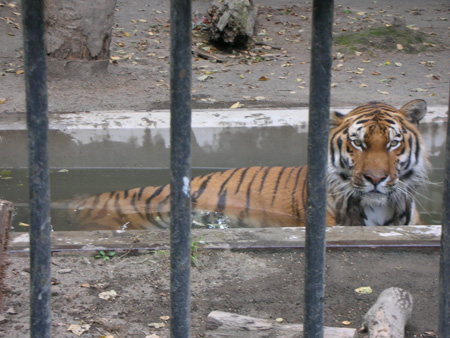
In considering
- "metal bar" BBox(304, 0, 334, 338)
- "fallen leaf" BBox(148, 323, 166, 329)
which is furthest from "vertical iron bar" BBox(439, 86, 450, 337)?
"fallen leaf" BBox(148, 323, 166, 329)

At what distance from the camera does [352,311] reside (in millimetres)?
2801

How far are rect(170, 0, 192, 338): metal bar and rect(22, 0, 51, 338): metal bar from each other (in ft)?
0.90

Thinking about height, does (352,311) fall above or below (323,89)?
below

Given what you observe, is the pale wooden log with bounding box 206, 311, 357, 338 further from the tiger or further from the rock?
the rock

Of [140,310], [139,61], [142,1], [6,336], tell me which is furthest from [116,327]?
[142,1]

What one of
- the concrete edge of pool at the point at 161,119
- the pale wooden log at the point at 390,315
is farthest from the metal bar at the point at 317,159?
the concrete edge of pool at the point at 161,119

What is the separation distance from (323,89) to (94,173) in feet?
16.6

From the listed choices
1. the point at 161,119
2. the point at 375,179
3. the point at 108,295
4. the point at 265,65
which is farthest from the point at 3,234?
the point at 265,65

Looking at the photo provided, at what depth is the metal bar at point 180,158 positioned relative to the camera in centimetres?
116

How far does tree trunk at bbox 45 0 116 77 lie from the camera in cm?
755

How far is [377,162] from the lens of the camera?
4.12 metres

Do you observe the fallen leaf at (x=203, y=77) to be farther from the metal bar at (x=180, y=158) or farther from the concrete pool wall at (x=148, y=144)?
the metal bar at (x=180, y=158)

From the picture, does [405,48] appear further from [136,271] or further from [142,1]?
[136,271]

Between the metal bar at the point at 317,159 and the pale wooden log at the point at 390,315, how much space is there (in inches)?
46.0
